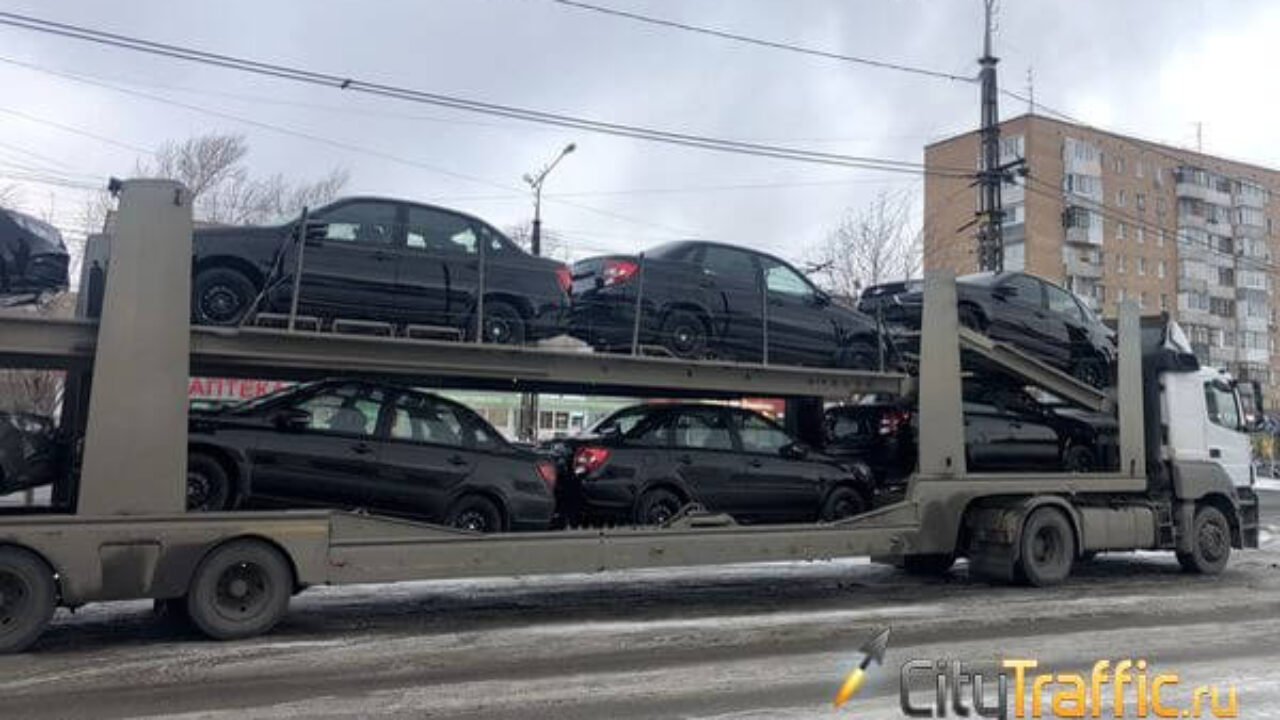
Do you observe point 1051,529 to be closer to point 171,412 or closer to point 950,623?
point 950,623

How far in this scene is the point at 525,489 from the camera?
31.5ft

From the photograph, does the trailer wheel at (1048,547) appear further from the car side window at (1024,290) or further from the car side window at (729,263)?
the car side window at (729,263)

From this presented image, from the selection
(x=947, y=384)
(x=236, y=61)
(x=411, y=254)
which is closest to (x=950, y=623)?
(x=947, y=384)

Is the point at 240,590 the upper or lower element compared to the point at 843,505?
lower

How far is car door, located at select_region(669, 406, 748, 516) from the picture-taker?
10.5 meters

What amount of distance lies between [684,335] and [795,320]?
53.2 inches

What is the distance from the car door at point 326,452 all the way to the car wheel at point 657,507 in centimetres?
259

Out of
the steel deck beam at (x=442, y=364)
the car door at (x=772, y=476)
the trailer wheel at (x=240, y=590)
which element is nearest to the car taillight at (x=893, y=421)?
the steel deck beam at (x=442, y=364)

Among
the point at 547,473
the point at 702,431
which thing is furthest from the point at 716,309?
the point at 547,473

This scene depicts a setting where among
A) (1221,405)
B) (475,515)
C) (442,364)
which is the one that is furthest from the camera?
(1221,405)

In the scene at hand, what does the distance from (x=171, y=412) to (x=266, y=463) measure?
1.00 meters

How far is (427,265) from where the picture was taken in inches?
364

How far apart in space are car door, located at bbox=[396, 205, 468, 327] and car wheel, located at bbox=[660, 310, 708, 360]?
6.98 feet

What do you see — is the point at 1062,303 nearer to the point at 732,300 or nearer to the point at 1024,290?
the point at 1024,290
